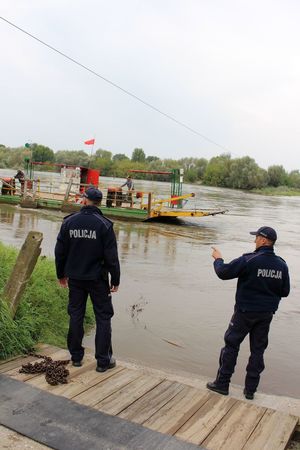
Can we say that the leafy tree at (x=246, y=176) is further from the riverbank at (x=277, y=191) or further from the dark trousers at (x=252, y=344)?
the dark trousers at (x=252, y=344)

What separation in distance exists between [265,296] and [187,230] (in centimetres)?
1623

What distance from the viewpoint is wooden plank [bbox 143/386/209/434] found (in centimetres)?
338

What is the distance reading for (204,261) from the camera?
13.2 meters

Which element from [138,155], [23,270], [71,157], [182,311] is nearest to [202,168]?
[138,155]

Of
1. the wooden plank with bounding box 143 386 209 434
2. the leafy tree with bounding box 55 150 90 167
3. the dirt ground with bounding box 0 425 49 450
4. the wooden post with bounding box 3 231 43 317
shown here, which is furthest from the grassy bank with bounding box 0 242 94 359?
the leafy tree with bounding box 55 150 90 167

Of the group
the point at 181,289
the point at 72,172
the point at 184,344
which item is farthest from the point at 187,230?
the point at 184,344

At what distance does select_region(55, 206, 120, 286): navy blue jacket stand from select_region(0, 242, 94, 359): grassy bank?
0.96 metres

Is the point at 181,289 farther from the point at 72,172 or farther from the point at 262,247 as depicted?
the point at 72,172

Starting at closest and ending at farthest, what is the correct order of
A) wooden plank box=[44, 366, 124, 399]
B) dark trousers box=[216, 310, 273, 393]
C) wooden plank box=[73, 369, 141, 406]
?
wooden plank box=[73, 369, 141, 406], wooden plank box=[44, 366, 124, 399], dark trousers box=[216, 310, 273, 393]

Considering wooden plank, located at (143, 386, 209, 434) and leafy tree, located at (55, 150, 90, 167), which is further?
leafy tree, located at (55, 150, 90, 167)

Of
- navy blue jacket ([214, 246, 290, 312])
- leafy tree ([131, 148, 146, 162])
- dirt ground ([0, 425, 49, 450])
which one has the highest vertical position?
leafy tree ([131, 148, 146, 162])

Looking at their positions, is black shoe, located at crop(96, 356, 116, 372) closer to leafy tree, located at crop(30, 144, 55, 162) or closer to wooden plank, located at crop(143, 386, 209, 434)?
wooden plank, located at crop(143, 386, 209, 434)

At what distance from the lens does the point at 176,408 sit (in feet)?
12.1

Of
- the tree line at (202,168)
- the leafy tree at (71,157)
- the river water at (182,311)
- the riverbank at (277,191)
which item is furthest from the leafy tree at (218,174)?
the river water at (182,311)
